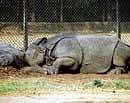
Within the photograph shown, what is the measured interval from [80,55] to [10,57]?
1.57 meters

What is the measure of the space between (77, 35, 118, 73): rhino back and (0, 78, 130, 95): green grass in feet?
6.61

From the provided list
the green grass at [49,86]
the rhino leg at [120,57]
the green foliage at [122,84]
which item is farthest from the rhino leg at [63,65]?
the green foliage at [122,84]

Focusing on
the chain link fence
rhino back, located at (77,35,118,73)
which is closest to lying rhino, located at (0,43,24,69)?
rhino back, located at (77,35,118,73)

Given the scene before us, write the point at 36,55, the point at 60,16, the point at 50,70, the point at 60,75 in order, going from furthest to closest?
the point at 60,16 → the point at 36,55 → the point at 50,70 → the point at 60,75

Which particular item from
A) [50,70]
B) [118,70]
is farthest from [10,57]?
[118,70]

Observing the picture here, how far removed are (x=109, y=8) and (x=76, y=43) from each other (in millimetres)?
8975

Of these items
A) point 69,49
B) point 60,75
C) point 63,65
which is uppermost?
point 69,49

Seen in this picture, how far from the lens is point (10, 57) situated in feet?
42.3

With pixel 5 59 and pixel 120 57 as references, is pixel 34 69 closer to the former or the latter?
pixel 5 59

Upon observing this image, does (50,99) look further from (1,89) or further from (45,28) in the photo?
(45,28)

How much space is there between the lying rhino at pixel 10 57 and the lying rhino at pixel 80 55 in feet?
0.58

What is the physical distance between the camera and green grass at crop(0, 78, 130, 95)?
9773 mm

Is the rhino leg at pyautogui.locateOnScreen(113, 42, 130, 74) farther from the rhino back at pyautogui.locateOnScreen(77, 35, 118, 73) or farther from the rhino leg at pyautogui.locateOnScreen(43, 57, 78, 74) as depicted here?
the rhino leg at pyautogui.locateOnScreen(43, 57, 78, 74)

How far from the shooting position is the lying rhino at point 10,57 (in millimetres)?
12758
